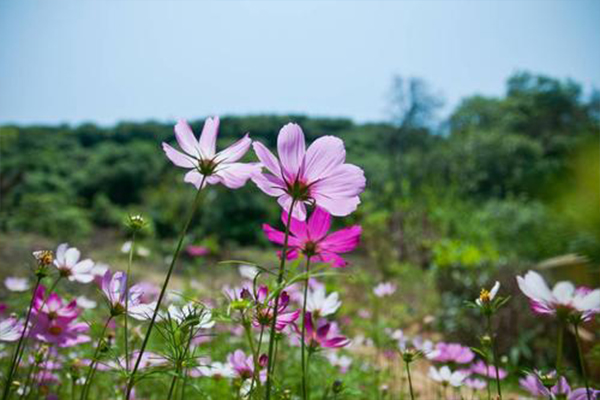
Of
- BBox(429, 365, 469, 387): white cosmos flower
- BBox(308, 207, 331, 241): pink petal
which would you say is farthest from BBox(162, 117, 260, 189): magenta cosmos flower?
BBox(429, 365, 469, 387): white cosmos flower

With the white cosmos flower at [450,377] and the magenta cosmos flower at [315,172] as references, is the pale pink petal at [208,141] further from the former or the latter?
the white cosmos flower at [450,377]

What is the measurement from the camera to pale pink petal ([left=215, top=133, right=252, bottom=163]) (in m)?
0.60

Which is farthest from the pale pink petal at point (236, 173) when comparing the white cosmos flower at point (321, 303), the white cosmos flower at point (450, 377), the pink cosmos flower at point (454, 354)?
the pink cosmos flower at point (454, 354)

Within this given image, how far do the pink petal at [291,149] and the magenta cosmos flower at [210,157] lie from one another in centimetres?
4

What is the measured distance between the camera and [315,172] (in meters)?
0.56

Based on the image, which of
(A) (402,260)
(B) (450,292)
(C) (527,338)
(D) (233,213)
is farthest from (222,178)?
(D) (233,213)

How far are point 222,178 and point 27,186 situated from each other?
16.2 metres

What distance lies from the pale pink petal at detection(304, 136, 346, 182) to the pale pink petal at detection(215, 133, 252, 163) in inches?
3.6

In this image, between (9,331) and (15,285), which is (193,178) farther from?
(15,285)

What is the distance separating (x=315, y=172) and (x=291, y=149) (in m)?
0.04

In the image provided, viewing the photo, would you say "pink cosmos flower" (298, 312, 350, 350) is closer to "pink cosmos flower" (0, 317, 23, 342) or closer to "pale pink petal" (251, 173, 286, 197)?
"pale pink petal" (251, 173, 286, 197)

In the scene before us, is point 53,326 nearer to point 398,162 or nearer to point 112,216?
point 112,216

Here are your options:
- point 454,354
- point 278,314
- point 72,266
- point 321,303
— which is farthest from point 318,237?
point 454,354

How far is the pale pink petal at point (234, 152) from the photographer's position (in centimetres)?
60
